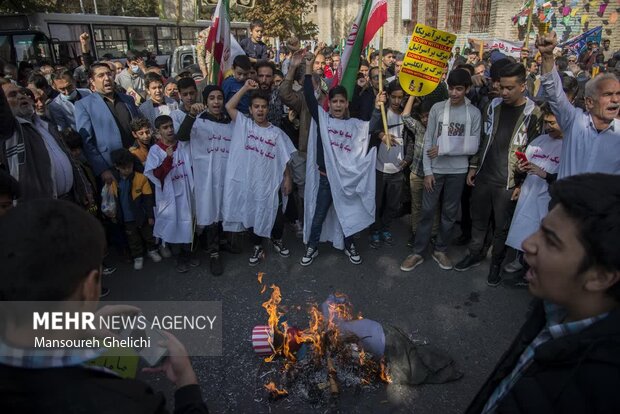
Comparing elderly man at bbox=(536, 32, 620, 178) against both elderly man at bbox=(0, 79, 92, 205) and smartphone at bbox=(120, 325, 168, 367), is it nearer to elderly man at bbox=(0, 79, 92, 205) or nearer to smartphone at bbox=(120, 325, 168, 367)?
smartphone at bbox=(120, 325, 168, 367)

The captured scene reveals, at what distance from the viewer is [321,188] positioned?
4.70 metres

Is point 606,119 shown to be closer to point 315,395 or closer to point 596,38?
point 315,395

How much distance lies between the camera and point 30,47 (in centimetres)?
1373

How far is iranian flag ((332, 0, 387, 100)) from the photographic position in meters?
4.54

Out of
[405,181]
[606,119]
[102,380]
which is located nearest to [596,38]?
[405,181]

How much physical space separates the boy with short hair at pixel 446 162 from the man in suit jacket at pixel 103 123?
11.1 feet

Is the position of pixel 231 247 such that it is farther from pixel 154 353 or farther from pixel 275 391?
pixel 154 353

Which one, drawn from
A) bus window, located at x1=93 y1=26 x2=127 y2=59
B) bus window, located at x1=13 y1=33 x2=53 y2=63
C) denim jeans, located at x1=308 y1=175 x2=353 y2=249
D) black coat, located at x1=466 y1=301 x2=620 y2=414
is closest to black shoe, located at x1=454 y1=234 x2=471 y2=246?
denim jeans, located at x1=308 y1=175 x2=353 y2=249

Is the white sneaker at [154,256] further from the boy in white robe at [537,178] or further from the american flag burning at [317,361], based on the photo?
the boy in white robe at [537,178]

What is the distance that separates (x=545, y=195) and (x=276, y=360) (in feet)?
9.37

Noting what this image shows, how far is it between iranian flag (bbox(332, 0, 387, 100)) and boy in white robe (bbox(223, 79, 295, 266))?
0.96m

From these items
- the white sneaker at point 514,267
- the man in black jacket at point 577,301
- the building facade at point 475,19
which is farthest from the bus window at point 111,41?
the man in black jacket at point 577,301

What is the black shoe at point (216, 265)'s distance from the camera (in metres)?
4.52

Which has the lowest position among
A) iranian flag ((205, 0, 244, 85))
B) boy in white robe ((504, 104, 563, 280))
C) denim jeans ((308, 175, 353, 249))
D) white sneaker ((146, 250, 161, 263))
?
white sneaker ((146, 250, 161, 263))
